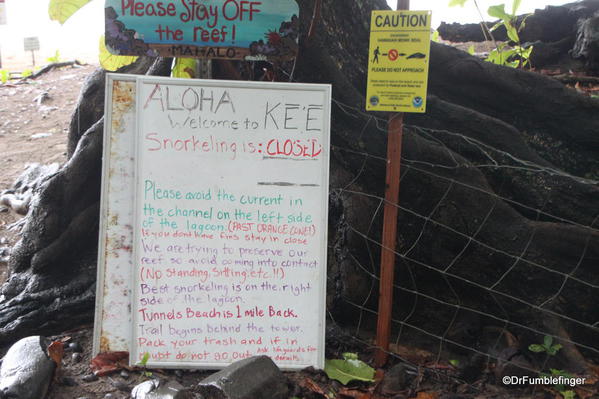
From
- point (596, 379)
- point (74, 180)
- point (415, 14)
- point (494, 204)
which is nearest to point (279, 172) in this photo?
point (415, 14)

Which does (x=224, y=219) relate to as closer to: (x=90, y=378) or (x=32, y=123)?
(x=90, y=378)

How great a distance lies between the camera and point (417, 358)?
3.51 m

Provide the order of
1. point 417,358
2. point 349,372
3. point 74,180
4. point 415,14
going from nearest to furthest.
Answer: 1. point 415,14
2. point 349,372
3. point 417,358
4. point 74,180

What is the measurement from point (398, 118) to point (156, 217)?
55.3 inches

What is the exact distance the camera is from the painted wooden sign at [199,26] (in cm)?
306

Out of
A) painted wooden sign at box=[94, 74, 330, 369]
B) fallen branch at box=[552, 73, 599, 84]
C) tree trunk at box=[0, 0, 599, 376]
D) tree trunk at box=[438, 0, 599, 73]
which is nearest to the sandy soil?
tree trunk at box=[0, 0, 599, 376]

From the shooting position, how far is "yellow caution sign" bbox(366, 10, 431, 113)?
2967 mm

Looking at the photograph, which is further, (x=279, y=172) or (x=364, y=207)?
(x=364, y=207)

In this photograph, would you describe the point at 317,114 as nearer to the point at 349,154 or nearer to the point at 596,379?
the point at 349,154

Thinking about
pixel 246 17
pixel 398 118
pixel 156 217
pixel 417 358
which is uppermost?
pixel 246 17

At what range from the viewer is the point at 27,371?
2895 mm

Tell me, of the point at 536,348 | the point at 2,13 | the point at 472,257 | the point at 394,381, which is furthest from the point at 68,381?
the point at 2,13

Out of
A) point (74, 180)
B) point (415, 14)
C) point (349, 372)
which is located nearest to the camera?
point (415, 14)

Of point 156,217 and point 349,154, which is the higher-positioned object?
point 349,154
